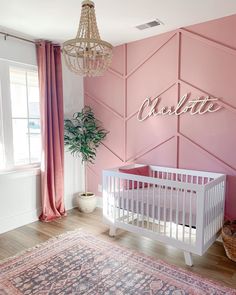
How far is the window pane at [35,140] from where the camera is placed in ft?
10.8

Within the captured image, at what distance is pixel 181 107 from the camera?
9.46 feet

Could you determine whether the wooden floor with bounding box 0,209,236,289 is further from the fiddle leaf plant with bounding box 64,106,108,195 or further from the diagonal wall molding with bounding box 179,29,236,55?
the diagonal wall molding with bounding box 179,29,236,55

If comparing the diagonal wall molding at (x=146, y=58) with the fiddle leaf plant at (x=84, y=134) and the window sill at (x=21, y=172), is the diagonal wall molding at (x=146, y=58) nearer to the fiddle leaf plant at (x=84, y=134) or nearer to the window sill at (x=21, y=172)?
the fiddle leaf plant at (x=84, y=134)

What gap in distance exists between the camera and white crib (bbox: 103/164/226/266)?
2.16 m

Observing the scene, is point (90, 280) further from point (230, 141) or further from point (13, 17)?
point (13, 17)

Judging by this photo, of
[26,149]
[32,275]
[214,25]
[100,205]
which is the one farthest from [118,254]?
[214,25]

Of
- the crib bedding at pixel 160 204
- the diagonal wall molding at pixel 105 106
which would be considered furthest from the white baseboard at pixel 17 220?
Answer: the diagonal wall molding at pixel 105 106

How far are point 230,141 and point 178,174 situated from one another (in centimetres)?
72

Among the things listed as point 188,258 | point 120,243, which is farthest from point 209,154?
point 120,243

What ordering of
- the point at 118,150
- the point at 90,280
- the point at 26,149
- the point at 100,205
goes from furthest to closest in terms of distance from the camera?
the point at 100,205 → the point at 118,150 → the point at 26,149 → the point at 90,280

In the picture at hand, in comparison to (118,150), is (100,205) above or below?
below

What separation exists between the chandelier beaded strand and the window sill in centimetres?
181

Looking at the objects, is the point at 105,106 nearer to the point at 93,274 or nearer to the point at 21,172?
the point at 21,172

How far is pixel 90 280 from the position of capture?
198 centimetres
